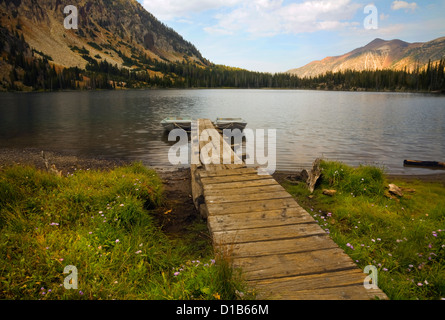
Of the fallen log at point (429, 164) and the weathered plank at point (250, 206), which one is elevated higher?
the weathered plank at point (250, 206)

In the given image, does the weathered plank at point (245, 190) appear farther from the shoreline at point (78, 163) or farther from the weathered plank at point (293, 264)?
the shoreline at point (78, 163)

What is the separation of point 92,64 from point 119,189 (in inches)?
9090

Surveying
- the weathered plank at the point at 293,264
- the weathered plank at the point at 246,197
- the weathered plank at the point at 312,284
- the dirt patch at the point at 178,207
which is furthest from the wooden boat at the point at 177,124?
the weathered plank at the point at 312,284

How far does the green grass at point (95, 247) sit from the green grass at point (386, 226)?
260cm

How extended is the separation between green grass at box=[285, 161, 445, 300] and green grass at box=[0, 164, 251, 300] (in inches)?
102

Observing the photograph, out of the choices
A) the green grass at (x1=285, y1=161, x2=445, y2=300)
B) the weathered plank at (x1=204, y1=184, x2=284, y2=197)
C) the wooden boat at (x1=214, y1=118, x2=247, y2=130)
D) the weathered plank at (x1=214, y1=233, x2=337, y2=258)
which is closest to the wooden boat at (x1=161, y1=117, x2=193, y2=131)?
the wooden boat at (x1=214, y1=118, x2=247, y2=130)

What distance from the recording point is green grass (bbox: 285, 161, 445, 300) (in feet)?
12.7

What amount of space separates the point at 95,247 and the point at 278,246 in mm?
2812

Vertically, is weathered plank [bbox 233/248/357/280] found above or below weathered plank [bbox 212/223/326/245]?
below

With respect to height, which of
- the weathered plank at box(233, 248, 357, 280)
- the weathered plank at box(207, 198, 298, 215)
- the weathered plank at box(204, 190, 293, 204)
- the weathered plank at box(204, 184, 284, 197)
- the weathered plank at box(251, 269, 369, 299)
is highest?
the weathered plank at box(204, 184, 284, 197)

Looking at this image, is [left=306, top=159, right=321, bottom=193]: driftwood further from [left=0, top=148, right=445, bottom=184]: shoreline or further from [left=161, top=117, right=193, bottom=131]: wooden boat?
[left=161, top=117, right=193, bottom=131]: wooden boat

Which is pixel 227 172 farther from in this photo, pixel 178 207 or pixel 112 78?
pixel 112 78

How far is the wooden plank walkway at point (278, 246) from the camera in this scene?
9.04ft
